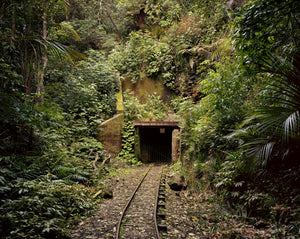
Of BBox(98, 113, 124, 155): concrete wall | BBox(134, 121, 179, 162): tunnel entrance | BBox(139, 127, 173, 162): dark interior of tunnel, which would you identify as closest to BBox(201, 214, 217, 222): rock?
BBox(98, 113, 124, 155): concrete wall

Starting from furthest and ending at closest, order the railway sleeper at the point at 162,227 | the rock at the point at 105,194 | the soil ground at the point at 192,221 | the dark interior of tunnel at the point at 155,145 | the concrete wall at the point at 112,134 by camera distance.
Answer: the dark interior of tunnel at the point at 155,145 → the concrete wall at the point at 112,134 → the rock at the point at 105,194 → the railway sleeper at the point at 162,227 → the soil ground at the point at 192,221

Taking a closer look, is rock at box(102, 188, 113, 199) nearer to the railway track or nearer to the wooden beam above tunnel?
the railway track

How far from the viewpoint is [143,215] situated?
16.6 ft

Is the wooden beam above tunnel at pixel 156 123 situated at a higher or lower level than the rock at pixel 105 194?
higher

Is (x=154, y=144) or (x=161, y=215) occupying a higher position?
(x=161, y=215)

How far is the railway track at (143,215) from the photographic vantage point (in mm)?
4150

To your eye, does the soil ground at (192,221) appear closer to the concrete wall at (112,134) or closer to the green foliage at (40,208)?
the green foliage at (40,208)

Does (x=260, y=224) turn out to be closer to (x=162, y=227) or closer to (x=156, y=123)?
(x=162, y=227)

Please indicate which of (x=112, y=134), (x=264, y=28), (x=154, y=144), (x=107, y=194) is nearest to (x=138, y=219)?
(x=107, y=194)

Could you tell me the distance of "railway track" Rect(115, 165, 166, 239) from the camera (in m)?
4.15

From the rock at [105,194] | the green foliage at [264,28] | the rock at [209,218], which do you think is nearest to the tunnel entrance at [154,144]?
the rock at [105,194]

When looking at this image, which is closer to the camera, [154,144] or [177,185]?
[177,185]

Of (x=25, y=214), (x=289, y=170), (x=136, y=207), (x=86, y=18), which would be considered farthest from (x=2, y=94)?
(x=86, y=18)

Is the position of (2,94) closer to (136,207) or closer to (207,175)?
(136,207)
